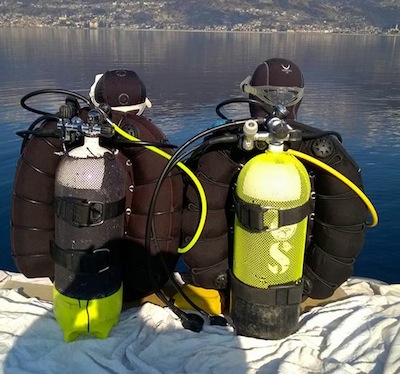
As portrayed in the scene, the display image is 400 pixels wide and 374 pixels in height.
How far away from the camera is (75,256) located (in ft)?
10.1

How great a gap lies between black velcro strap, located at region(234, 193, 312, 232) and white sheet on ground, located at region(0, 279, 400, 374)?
2.72 feet

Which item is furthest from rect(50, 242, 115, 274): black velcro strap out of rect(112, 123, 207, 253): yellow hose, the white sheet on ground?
rect(112, 123, 207, 253): yellow hose

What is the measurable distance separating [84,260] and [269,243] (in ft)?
3.92

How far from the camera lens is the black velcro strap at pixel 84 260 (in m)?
3.07

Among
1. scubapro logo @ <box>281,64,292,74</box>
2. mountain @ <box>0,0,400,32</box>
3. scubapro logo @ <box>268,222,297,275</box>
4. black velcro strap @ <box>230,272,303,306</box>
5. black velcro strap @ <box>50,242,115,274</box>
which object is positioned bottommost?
mountain @ <box>0,0,400,32</box>

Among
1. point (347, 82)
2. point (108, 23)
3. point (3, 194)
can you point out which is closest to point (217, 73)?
point (347, 82)

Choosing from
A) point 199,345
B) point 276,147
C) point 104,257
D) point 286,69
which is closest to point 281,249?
point 276,147

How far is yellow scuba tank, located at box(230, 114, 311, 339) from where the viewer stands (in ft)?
9.43

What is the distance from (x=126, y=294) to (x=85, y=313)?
0.56 metres

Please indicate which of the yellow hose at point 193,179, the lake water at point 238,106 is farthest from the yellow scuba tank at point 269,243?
the lake water at point 238,106

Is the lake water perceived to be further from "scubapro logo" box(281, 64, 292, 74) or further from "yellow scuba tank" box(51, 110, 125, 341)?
"scubapro logo" box(281, 64, 292, 74)

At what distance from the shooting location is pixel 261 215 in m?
2.89

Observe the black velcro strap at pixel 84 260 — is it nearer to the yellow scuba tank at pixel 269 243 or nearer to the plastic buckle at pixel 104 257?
the plastic buckle at pixel 104 257

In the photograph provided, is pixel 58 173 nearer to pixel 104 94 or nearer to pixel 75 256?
pixel 75 256
